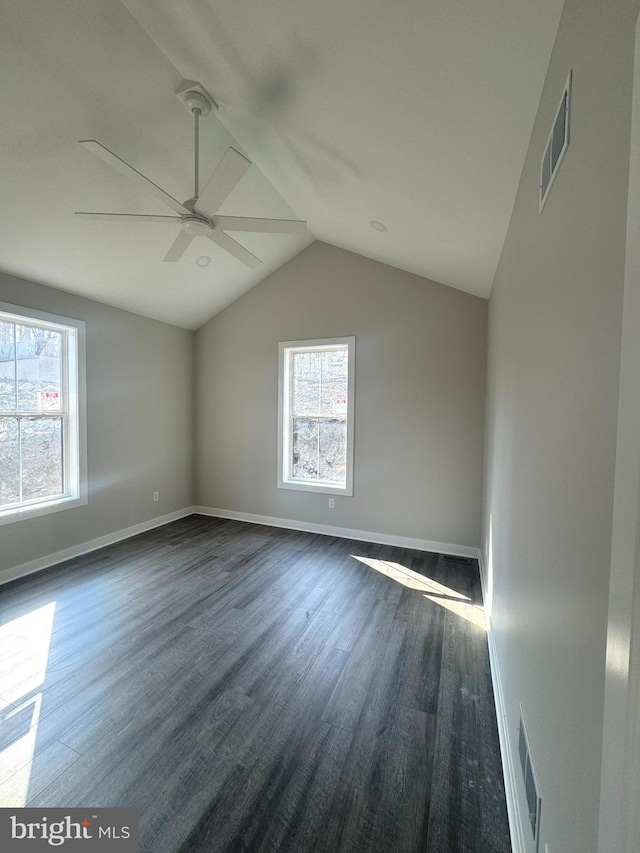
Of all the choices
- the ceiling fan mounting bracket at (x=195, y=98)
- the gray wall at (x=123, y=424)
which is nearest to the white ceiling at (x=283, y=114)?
the ceiling fan mounting bracket at (x=195, y=98)

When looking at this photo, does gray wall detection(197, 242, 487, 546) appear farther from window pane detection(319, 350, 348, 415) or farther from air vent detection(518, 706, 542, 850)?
air vent detection(518, 706, 542, 850)

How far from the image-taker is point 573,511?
0.75m

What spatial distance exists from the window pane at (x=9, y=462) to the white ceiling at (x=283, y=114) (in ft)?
4.30

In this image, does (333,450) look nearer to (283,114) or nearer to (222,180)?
(222,180)

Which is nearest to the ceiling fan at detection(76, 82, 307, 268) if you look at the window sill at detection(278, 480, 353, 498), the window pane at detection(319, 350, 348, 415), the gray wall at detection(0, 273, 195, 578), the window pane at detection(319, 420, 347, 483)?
the gray wall at detection(0, 273, 195, 578)

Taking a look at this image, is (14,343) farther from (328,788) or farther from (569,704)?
(569,704)

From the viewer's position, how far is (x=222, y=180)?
1710 mm

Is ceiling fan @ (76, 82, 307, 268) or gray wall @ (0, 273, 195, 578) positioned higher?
ceiling fan @ (76, 82, 307, 268)

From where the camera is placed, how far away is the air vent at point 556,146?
0.86 metres

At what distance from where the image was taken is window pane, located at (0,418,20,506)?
113 inches

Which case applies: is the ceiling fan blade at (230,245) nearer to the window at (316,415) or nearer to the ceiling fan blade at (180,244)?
the ceiling fan blade at (180,244)

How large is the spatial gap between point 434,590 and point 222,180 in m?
3.13

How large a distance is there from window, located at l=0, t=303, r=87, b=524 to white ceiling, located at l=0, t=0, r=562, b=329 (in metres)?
0.50

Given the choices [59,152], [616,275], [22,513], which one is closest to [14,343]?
[22,513]
